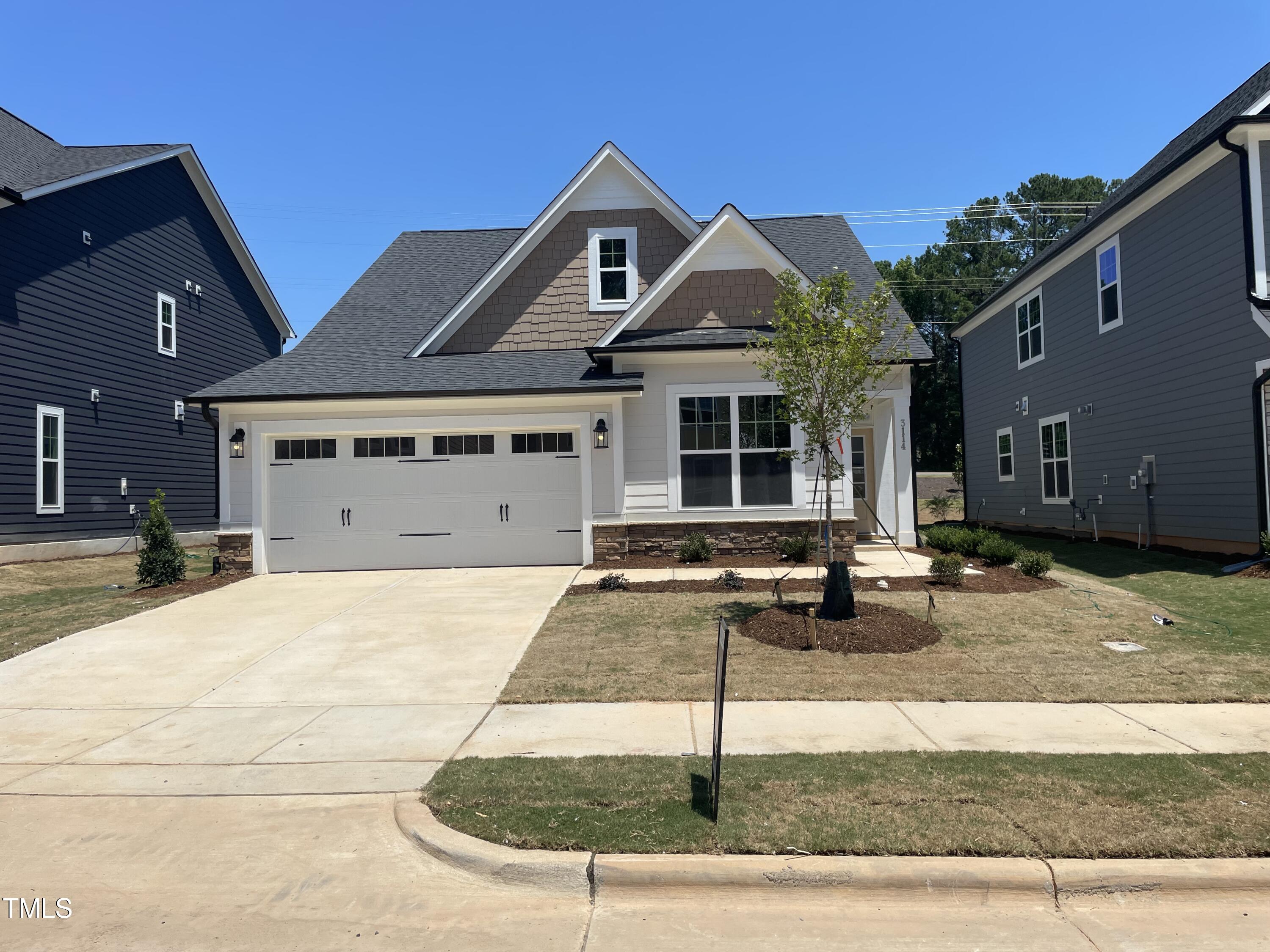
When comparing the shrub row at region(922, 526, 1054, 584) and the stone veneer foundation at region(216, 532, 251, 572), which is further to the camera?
the stone veneer foundation at region(216, 532, 251, 572)

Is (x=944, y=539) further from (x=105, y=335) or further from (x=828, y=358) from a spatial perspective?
(x=105, y=335)

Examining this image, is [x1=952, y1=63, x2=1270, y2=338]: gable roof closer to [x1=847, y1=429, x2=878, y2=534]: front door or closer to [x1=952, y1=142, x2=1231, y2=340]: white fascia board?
[x1=952, y1=142, x2=1231, y2=340]: white fascia board

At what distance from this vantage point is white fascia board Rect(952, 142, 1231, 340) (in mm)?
13047

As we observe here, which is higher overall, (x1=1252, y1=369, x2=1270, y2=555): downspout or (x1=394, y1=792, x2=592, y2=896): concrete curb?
(x1=1252, y1=369, x2=1270, y2=555): downspout

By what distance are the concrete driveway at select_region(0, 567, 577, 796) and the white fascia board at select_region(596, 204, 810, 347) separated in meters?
4.80

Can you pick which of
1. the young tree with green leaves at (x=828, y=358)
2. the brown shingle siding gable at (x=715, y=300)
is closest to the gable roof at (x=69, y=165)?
the brown shingle siding gable at (x=715, y=300)

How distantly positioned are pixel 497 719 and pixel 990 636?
531 cm

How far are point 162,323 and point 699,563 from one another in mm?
15716

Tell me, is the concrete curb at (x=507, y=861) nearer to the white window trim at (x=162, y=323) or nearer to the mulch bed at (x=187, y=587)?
the mulch bed at (x=187, y=587)

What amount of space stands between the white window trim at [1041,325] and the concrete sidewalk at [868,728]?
15.2 meters

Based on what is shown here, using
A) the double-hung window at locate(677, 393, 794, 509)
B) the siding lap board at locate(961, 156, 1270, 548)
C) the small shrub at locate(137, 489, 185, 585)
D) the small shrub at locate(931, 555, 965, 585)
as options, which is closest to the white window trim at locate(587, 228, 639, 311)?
the double-hung window at locate(677, 393, 794, 509)

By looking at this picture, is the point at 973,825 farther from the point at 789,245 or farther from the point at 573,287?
the point at 789,245

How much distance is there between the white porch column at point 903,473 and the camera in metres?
14.6

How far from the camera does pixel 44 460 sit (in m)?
17.0
